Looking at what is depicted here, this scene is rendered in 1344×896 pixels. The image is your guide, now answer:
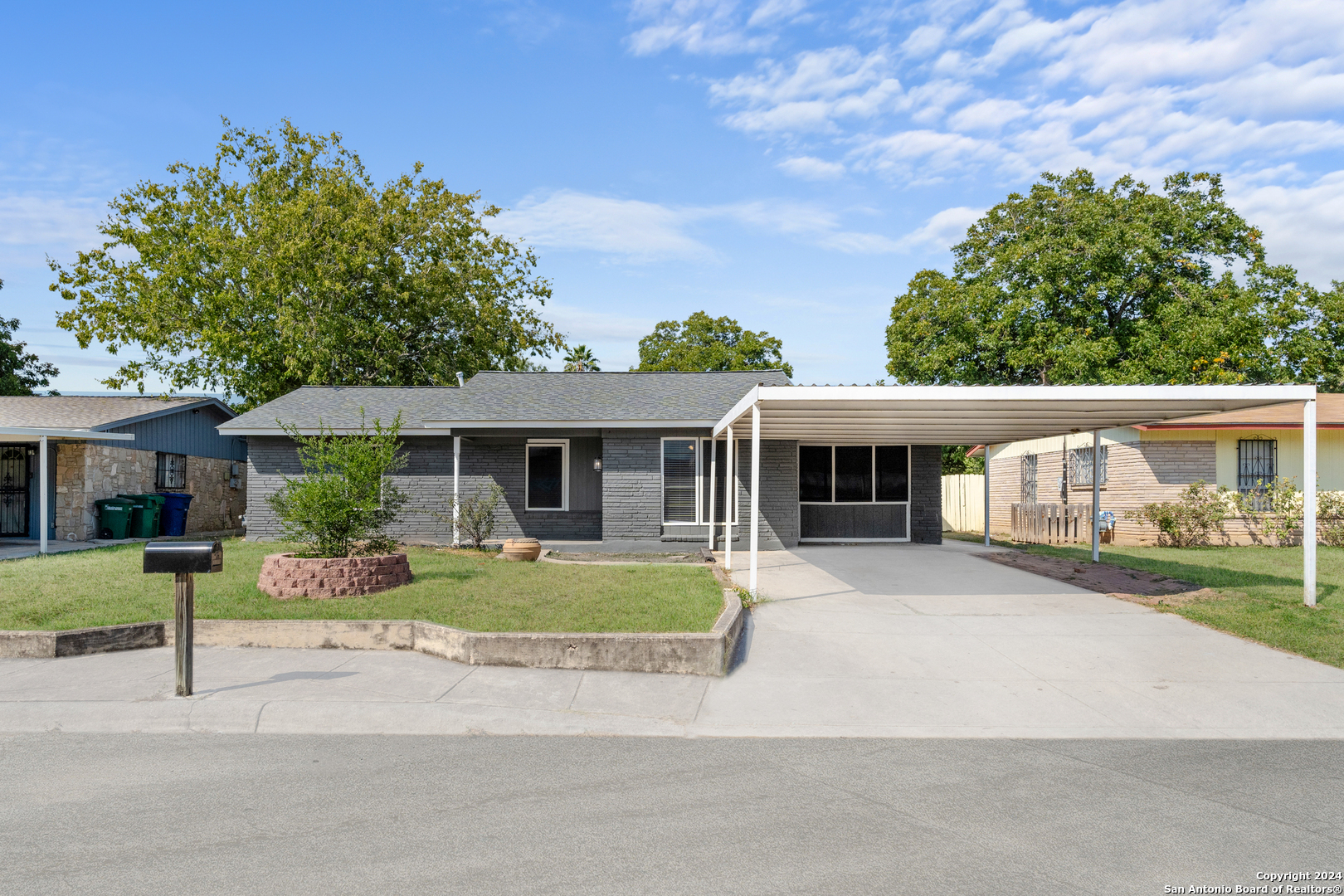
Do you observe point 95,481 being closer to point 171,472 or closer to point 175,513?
point 175,513

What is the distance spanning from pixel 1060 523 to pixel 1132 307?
540 inches

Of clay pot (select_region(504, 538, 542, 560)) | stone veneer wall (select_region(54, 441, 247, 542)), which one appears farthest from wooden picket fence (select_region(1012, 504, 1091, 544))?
stone veneer wall (select_region(54, 441, 247, 542))

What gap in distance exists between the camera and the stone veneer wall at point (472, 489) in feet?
57.6

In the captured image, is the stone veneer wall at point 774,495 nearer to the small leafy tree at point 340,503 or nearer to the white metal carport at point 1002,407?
the white metal carport at point 1002,407

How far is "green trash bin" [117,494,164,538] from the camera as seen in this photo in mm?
19344

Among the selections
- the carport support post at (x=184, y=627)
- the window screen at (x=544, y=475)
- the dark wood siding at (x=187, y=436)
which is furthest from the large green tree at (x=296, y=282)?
the carport support post at (x=184, y=627)

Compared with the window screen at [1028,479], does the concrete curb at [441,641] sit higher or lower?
lower

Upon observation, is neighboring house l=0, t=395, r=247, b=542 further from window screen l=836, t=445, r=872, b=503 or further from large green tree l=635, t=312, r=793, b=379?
large green tree l=635, t=312, r=793, b=379

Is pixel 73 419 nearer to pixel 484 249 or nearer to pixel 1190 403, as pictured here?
pixel 484 249

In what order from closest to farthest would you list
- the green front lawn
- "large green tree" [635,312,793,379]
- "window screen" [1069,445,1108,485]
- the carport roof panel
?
the green front lawn → the carport roof panel → "window screen" [1069,445,1108,485] → "large green tree" [635,312,793,379]

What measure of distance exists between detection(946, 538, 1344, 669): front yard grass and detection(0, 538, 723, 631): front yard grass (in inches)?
228

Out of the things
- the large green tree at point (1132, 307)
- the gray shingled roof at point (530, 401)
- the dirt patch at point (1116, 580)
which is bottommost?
the dirt patch at point (1116, 580)

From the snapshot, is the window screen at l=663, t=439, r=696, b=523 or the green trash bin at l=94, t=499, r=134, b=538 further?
the green trash bin at l=94, t=499, r=134, b=538

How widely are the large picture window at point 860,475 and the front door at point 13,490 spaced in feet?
57.9
